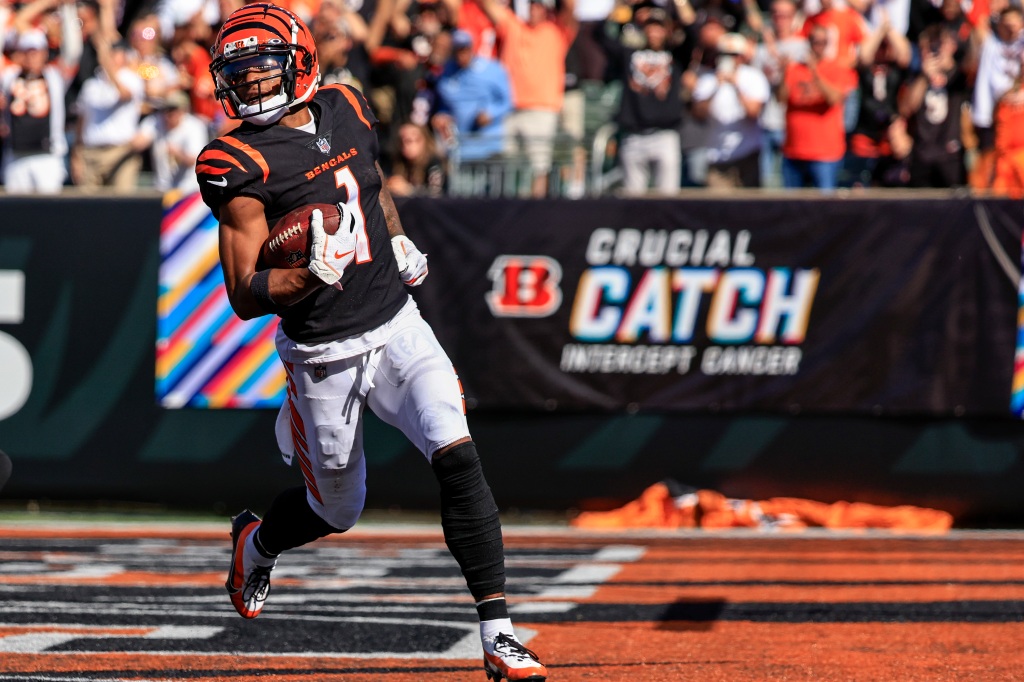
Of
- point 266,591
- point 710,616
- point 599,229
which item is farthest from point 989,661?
point 599,229

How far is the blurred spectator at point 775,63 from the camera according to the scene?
10.9 m

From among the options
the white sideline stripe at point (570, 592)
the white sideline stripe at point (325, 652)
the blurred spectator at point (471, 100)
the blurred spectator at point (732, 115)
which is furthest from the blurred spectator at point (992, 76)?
the white sideline stripe at point (325, 652)

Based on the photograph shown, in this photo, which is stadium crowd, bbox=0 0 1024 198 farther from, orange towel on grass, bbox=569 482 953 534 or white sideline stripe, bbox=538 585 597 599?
white sideline stripe, bbox=538 585 597 599

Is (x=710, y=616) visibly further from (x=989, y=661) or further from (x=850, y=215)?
(x=850, y=215)

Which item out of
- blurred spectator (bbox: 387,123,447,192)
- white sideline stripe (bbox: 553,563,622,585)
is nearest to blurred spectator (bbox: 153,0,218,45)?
blurred spectator (bbox: 387,123,447,192)

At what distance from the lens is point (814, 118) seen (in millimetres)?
10547

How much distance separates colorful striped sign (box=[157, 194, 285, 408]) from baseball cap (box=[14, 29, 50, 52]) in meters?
2.26

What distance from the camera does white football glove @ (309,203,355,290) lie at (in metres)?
4.08

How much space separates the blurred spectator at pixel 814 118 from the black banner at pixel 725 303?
0.84 m

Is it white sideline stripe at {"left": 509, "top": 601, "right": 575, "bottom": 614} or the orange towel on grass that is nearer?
white sideline stripe at {"left": 509, "top": 601, "right": 575, "bottom": 614}

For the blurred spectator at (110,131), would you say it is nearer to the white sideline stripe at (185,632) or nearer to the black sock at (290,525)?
the white sideline stripe at (185,632)

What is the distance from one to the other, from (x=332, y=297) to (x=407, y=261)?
37 centimetres

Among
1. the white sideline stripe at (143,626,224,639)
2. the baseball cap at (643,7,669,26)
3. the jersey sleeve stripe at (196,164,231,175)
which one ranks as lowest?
the white sideline stripe at (143,626,224,639)

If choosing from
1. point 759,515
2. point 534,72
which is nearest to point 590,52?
point 534,72
